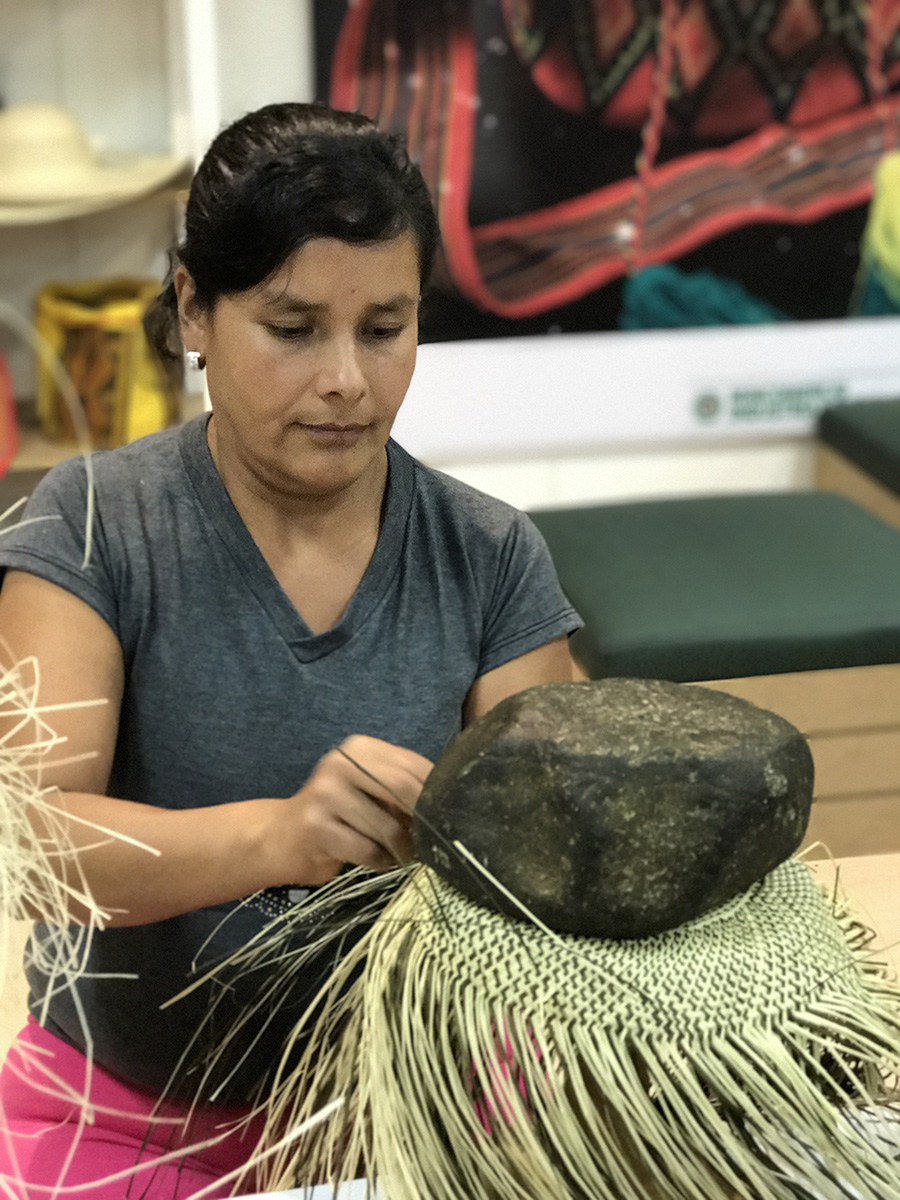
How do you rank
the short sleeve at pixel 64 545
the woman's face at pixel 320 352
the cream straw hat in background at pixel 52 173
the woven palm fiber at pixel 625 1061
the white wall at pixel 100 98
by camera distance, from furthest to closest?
the white wall at pixel 100 98
the cream straw hat in background at pixel 52 173
the short sleeve at pixel 64 545
the woman's face at pixel 320 352
the woven palm fiber at pixel 625 1061

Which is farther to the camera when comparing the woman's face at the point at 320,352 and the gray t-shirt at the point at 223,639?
the gray t-shirt at the point at 223,639

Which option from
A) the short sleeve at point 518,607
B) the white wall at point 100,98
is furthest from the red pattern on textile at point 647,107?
the short sleeve at point 518,607

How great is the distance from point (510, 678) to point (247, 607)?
189mm

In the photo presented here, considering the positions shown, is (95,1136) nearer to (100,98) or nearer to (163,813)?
(163,813)

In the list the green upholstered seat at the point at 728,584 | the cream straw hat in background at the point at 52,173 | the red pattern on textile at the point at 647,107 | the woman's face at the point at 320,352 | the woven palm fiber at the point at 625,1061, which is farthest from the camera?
the cream straw hat in background at the point at 52,173

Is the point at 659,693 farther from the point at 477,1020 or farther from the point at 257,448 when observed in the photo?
the point at 257,448

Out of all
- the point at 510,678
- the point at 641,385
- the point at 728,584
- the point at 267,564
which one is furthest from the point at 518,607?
the point at 641,385

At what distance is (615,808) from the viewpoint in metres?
0.56

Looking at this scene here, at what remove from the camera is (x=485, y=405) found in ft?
6.63

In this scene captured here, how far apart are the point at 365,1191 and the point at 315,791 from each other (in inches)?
7.3

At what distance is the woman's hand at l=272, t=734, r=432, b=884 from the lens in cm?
65

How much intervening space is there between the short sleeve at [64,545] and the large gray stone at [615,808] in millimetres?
315

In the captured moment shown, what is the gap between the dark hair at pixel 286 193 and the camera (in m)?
0.71

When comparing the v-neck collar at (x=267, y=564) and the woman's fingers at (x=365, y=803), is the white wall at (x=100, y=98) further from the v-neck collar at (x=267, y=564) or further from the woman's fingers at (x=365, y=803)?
the woman's fingers at (x=365, y=803)
